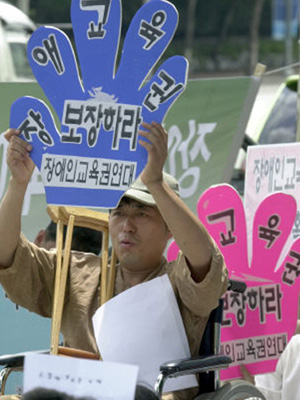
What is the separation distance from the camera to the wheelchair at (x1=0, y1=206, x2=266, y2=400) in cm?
377

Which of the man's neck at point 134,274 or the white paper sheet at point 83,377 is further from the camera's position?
the man's neck at point 134,274

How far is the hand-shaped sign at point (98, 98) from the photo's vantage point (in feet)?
12.1

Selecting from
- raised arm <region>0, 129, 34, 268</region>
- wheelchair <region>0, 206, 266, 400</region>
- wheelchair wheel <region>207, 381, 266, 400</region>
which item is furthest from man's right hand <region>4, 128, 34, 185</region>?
wheelchair wheel <region>207, 381, 266, 400</region>

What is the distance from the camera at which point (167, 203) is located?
3.68 meters

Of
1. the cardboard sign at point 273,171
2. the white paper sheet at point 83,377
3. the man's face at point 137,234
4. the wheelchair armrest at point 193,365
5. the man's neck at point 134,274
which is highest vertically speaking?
the cardboard sign at point 273,171

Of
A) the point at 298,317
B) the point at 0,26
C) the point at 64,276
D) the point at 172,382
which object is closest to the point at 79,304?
the point at 64,276

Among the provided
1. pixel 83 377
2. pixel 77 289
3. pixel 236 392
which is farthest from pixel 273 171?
pixel 83 377

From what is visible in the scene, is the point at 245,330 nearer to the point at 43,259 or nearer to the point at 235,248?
the point at 235,248

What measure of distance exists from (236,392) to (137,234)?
61 cm

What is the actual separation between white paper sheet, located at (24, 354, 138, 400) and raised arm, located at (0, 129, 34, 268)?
1195 millimetres

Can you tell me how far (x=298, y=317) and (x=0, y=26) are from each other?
7.40 m

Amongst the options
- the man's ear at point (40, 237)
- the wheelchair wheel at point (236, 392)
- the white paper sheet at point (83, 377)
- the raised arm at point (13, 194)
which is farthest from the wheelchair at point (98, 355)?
the man's ear at point (40, 237)

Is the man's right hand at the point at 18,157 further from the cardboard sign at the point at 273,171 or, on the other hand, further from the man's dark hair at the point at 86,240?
the cardboard sign at the point at 273,171

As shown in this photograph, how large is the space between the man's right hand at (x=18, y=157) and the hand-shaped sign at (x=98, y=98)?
24 millimetres
